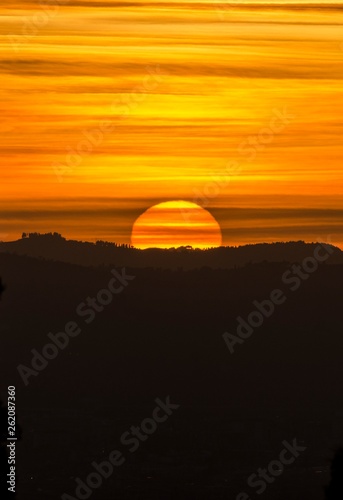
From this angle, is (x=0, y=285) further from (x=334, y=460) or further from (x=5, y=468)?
(x=334, y=460)

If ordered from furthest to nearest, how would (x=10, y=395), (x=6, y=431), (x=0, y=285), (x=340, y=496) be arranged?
(x=10, y=395) < (x=340, y=496) < (x=6, y=431) < (x=0, y=285)

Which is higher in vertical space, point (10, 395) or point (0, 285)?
point (0, 285)

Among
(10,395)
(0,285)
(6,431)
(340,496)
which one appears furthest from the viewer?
(10,395)

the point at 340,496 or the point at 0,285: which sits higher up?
the point at 0,285

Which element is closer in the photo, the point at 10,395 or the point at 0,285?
the point at 0,285

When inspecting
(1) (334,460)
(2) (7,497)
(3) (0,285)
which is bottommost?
(2) (7,497)

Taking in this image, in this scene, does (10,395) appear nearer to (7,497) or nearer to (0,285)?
(7,497)

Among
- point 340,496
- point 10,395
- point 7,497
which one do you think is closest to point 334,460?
point 340,496

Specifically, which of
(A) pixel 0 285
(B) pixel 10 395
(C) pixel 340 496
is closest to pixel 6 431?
(A) pixel 0 285

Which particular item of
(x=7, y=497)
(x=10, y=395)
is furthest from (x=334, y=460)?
(x=10, y=395)

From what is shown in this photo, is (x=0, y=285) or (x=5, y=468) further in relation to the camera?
(x=5, y=468)
